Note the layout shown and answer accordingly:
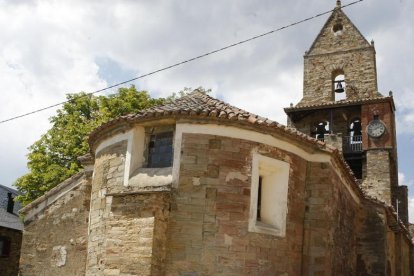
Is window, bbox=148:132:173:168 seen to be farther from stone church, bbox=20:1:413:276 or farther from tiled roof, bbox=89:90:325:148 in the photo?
tiled roof, bbox=89:90:325:148

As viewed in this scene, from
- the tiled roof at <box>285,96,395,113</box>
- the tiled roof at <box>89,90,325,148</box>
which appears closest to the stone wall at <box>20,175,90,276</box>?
the tiled roof at <box>89,90,325,148</box>

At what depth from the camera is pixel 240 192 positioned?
33.9 feet

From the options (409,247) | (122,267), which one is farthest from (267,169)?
(409,247)

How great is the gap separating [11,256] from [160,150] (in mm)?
19712

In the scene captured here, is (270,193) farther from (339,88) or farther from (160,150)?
(339,88)

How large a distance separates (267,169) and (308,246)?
2093 millimetres

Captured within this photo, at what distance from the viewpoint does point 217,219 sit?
394 inches

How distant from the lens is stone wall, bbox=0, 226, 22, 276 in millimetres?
26625

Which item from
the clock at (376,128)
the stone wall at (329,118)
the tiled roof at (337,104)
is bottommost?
the clock at (376,128)

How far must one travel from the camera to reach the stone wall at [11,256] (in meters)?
26.6

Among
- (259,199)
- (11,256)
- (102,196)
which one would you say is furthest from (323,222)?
(11,256)

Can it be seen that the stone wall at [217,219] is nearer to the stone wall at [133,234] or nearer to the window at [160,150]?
the stone wall at [133,234]

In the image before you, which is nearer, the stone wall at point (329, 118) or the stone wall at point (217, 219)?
the stone wall at point (217, 219)

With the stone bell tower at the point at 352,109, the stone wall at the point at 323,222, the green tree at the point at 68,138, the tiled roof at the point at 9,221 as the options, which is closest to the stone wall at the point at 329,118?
the stone bell tower at the point at 352,109
